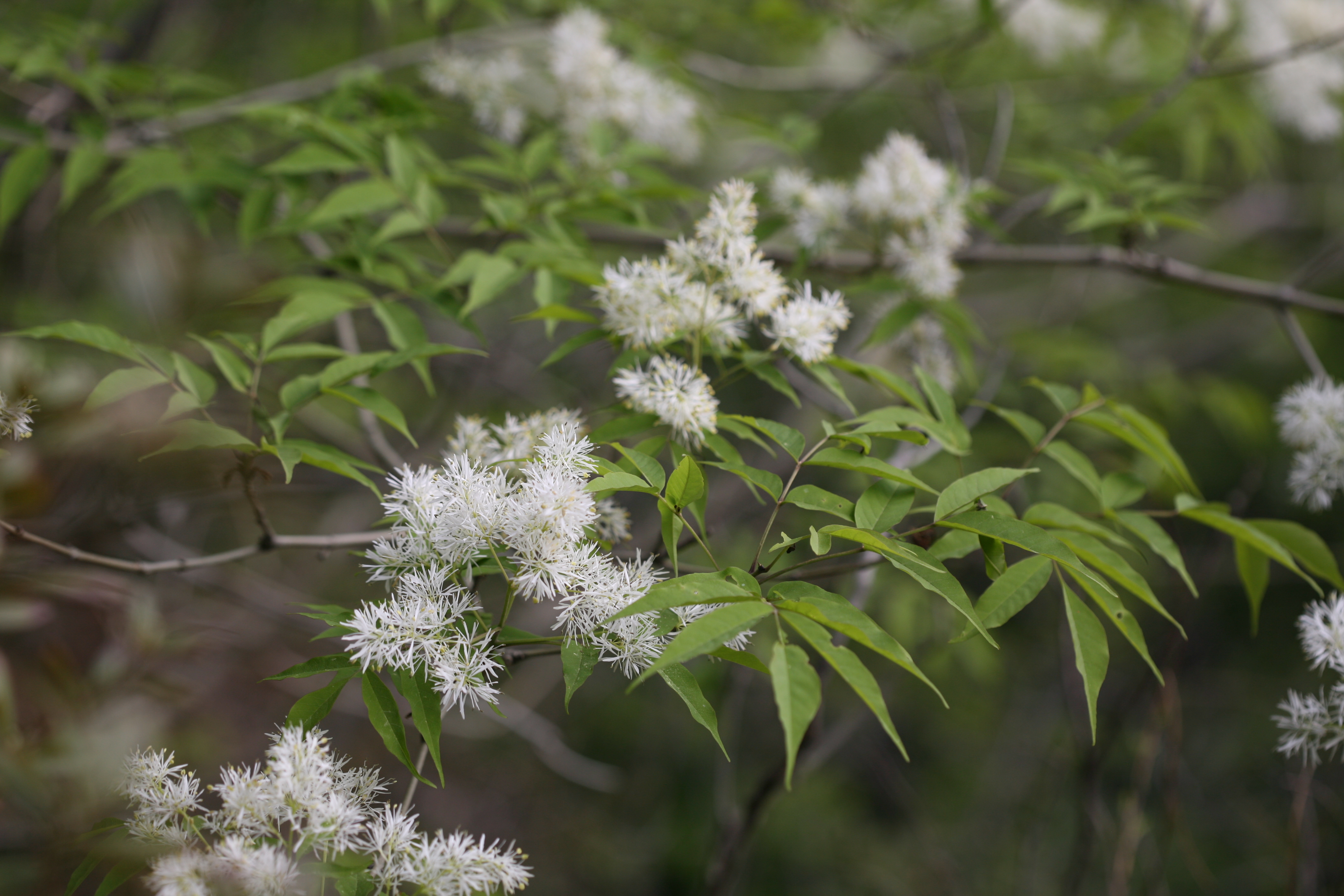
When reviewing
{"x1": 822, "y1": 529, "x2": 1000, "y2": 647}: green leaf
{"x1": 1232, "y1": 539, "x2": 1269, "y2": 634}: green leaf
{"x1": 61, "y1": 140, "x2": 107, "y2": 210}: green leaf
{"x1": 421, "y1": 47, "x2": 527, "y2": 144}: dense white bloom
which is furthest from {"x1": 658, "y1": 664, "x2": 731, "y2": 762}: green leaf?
{"x1": 421, "y1": 47, "x2": 527, "y2": 144}: dense white bloom

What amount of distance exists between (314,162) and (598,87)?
1.17 m

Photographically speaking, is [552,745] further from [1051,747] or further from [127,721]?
[1051,747]

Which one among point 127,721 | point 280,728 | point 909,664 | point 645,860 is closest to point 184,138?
point 127,721

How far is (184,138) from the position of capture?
284cm

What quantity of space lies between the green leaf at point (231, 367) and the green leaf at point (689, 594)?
101 cm

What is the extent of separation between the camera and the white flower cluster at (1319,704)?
136 centimetres

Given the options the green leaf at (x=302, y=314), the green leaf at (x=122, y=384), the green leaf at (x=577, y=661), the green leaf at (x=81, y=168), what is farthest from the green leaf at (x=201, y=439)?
the green leaf at (x=81, y=168)

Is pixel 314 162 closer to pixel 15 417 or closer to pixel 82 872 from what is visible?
pixel 15 417

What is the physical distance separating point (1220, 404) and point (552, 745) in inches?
130

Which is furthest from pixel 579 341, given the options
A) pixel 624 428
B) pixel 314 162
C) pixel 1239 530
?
pixel 1239 530

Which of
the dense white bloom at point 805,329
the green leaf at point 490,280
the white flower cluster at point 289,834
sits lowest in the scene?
the white flower cluster at point 289,834

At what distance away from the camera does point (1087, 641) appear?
121 cm

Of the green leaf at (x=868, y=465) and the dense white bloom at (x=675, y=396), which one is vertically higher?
the dense white bloom at (x=675, y=396)

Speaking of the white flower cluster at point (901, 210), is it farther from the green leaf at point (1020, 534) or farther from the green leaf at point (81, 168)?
the green leaf at point (81, 168)
